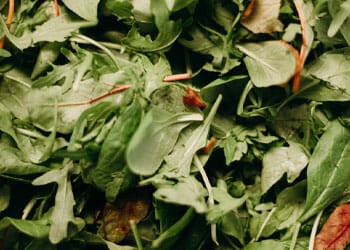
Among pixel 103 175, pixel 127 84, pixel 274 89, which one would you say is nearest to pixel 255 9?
pixel 274 89

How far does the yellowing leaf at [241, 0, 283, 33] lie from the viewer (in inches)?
37.2

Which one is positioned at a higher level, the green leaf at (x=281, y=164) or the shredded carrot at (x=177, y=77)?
the shredded carrot at (x=177, y=77)

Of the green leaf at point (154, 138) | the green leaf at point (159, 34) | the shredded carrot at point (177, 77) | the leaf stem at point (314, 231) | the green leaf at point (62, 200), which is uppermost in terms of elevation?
the green leaf at point (159, 34)

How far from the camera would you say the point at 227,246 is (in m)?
0.96

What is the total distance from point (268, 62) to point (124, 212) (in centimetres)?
34

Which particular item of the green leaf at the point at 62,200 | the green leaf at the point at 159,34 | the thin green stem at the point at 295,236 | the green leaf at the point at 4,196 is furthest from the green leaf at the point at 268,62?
the green leaf at the point at 4,196

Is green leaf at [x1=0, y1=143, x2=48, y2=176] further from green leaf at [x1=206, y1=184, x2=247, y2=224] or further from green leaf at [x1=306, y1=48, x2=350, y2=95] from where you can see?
green leaf at [x1=306, y1=48, x2=350, y2=95]

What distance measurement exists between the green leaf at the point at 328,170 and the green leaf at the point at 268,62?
13cm

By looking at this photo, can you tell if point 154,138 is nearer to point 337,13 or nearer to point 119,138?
point 119,138

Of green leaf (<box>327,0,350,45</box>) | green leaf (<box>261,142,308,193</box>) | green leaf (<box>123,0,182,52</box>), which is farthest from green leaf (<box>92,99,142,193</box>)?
green leaf (<box>327,0,350,45</box>)

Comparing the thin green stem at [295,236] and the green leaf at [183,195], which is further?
the thin green stem at [295,236]

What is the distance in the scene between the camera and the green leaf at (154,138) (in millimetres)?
815

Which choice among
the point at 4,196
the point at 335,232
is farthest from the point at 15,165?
the point at 335,232

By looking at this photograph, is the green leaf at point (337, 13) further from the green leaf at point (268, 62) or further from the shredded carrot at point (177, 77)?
the shredded carrot at point (177, 77)
